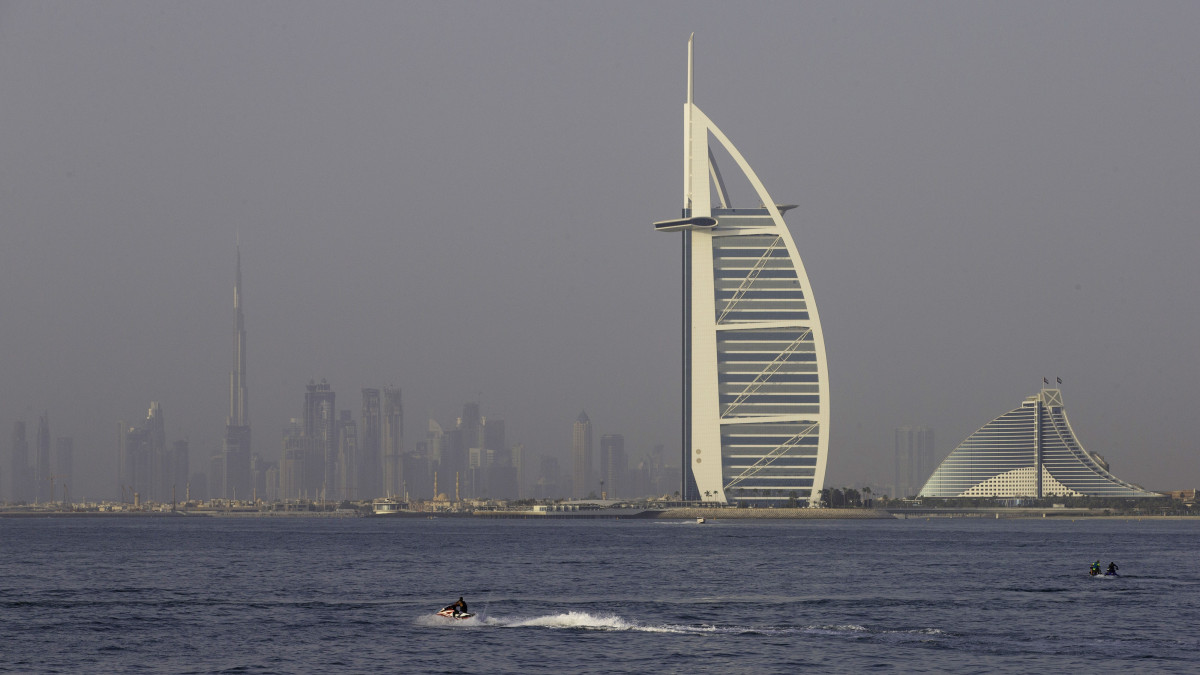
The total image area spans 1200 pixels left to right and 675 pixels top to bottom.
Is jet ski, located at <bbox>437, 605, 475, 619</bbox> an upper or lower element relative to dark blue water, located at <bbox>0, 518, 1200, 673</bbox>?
upper

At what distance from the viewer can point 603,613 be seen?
72625mm

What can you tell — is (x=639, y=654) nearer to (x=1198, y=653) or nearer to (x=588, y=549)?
(x=1198, y=653)

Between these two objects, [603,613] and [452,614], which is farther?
[603,613]

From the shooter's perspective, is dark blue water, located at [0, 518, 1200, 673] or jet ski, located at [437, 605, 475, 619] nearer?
dark blue water, located at [0, 518, 1200, 673]

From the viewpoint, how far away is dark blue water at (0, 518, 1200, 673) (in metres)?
57.4

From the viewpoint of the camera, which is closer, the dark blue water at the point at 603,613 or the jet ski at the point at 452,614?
the dark blue water at the point at 603,613

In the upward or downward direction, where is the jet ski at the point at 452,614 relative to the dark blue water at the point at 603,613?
upward

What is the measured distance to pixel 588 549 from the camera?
5650 inches

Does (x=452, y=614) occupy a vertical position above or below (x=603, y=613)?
above

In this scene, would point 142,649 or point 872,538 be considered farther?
point 872,538

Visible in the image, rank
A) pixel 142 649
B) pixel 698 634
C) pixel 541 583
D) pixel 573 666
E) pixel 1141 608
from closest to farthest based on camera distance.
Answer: pixel 573 666 → pixel 142 649 → pixel 698 634 → pixel 1141 608 → pixel 541 583

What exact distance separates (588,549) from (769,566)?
37150mm

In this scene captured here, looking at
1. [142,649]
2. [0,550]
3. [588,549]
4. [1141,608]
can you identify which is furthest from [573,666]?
[0,550]

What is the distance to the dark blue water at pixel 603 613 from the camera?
→ 57375 millimetres
